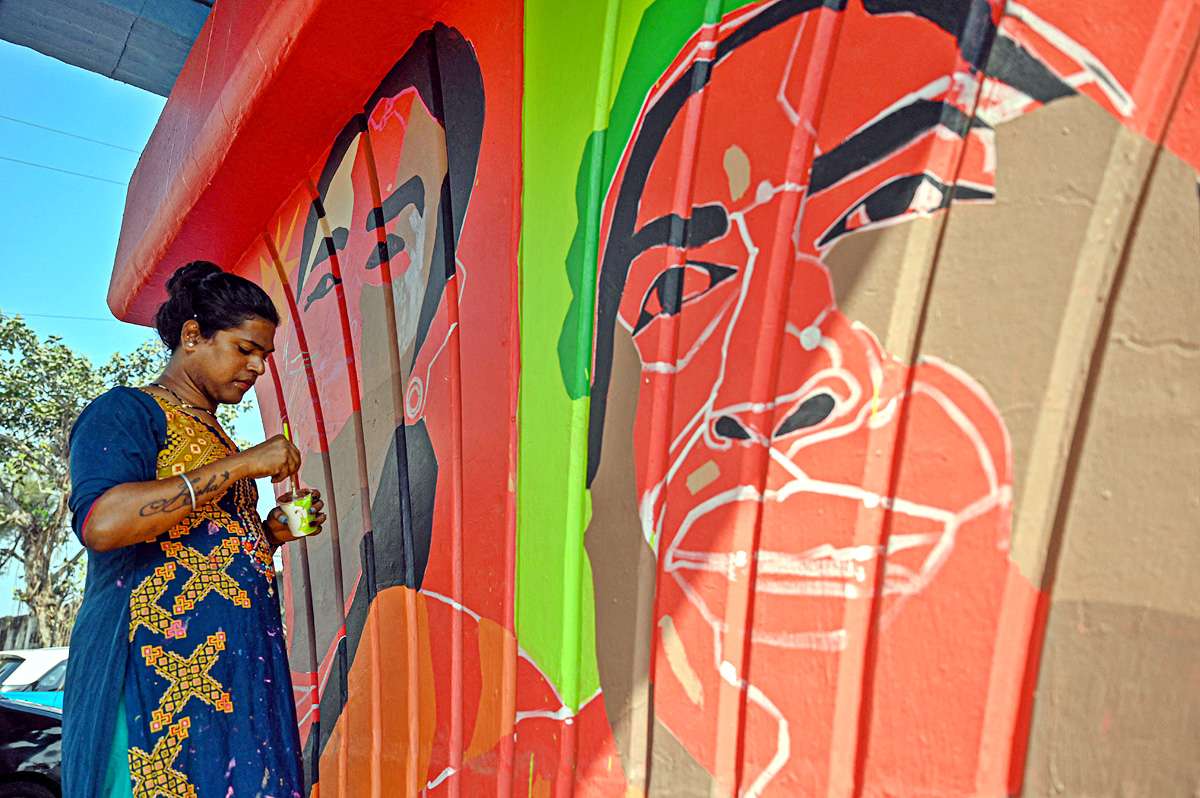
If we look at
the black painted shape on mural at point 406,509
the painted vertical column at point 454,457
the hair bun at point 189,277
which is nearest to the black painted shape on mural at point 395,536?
the black painted shape on mural at point 406,509

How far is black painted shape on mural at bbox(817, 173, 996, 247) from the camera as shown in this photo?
3.65 feet

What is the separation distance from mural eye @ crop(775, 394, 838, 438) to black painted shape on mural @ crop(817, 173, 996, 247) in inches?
10.0

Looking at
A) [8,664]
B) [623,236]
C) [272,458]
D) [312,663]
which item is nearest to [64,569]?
[8,664]

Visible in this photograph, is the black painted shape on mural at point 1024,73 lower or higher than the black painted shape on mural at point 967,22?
lower

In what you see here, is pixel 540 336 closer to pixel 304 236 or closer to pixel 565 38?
pixel 565 38

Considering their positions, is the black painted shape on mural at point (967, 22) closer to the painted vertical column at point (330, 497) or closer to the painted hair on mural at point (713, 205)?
the painted hair on mural at point (713, 205)

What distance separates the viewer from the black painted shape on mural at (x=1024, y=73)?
1043 mm

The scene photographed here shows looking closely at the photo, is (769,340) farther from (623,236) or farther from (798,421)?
(623,236)

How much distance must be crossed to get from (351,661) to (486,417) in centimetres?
107

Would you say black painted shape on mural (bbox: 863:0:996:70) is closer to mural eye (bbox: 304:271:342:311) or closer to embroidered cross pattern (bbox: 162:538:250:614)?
embroidered cross pattern (bbox: 162:538:250:614)

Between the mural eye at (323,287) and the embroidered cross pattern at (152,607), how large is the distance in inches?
57.6

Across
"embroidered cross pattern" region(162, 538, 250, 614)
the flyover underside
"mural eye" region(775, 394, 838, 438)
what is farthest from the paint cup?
the flyover underside

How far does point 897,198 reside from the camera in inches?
46.2

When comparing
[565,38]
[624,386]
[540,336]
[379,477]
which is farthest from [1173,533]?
[379,477]
